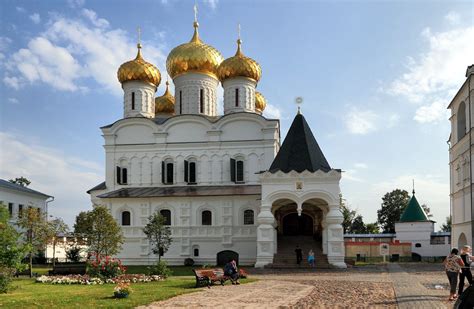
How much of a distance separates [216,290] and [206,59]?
2417 cm

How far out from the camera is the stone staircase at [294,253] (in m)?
26.7

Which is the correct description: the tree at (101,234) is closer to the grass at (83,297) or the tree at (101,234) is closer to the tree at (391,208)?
the grass at (83,297)

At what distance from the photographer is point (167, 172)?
115 feet

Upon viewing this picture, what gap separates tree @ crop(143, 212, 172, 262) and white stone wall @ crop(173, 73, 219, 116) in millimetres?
10157

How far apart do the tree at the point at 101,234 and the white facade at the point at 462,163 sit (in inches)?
666

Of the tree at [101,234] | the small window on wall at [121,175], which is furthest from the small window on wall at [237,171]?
the tree at [101,234]

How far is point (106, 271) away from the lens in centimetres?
1930

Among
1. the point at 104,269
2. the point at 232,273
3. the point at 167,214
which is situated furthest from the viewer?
the point at 167,214

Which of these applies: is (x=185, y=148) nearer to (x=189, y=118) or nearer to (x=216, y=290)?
(x=189, y=118)

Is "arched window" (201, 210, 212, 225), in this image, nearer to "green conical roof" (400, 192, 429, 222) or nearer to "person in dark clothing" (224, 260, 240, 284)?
"person in dark clothing" (224, 260, 240, 284)

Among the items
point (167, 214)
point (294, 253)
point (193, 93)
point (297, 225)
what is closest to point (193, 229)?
point (167, 214)

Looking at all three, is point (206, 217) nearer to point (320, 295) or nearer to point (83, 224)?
point (83, 224)

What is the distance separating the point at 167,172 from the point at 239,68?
8.60 meters

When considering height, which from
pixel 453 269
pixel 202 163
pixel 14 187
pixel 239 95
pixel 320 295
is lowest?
pixel 320 295
